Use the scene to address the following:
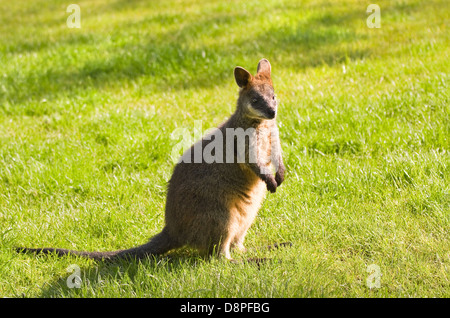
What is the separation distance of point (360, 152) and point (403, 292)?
7.55ft

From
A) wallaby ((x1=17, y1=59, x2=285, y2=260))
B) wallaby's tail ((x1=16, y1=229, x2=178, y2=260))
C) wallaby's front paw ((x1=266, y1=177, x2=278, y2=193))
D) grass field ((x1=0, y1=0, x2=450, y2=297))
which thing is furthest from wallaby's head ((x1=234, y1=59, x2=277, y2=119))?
wallaby's tail ((x1=16, y1=229, x2=178, y2=260))

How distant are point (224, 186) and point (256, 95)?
72cm

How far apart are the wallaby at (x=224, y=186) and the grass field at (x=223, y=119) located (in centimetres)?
18

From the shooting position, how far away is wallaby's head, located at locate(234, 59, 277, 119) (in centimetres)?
428

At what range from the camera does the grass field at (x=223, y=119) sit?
3.94m

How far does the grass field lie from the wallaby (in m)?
0.18

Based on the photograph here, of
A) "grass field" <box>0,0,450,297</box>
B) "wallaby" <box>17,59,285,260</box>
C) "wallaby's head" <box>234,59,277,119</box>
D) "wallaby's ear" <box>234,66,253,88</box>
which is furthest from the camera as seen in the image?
"wallaby's ear" <box>234,66,253,88</box>

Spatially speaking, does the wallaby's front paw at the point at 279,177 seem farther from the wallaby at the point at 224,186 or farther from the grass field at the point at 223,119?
the grass field at the point at 223,119

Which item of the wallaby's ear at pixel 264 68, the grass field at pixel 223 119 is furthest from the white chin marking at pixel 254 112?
the grass field at pixel 223 119

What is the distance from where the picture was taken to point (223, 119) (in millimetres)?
6863

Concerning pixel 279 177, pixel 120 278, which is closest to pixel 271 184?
pixel 279 177

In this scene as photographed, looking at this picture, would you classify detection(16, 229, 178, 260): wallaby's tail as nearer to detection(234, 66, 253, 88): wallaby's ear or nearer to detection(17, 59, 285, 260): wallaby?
detection(17, 59, 285, 260): wallaby
